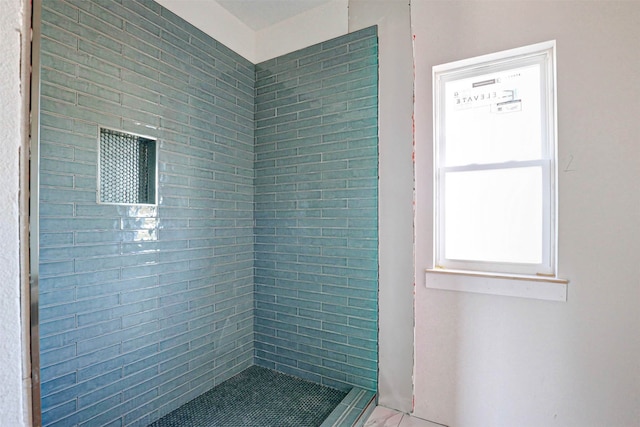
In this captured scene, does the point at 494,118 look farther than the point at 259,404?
No

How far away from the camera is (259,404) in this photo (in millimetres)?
2004

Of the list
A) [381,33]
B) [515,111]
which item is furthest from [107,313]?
[515,111]

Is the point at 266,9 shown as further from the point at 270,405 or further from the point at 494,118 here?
the point at 270,405

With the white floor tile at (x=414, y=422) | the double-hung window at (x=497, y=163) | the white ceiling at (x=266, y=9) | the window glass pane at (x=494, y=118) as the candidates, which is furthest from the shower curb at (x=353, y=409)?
the white ceiling at (x=266, y=9)

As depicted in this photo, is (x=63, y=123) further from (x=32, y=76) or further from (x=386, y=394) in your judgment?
(x=386, y=394)

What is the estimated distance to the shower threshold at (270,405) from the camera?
5.98 ft

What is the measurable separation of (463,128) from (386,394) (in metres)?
1.78

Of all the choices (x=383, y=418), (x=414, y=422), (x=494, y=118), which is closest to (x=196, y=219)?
→ (x=383, y=418)

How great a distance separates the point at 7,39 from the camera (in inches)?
19.3

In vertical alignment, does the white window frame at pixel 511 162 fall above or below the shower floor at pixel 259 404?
above

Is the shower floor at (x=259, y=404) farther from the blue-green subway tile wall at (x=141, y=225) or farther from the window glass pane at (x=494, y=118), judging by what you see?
the window glass pane at (x=494, y=118)

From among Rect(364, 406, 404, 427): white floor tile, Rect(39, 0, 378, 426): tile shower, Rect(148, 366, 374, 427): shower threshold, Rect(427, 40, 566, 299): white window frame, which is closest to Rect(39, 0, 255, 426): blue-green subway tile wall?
Rect(39, 0, 378, 426): tile shower

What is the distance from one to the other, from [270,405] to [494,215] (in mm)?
1853

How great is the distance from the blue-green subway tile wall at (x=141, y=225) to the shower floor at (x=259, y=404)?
10 centimetres
